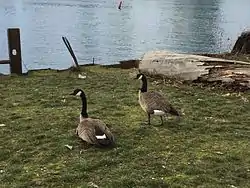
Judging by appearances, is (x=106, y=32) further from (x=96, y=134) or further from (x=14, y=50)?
(x=96, y=134)

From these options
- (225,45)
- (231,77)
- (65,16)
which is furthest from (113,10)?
(231,77)

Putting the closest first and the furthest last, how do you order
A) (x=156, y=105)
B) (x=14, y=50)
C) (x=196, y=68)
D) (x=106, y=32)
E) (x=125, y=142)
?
(x=125, y=142) → (x=156, y=105) → (x=196, y=68) → (x=14, y=50) → (x=106, y=32)

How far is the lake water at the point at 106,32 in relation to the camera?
72.1ft

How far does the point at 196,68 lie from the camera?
1034 centimetres

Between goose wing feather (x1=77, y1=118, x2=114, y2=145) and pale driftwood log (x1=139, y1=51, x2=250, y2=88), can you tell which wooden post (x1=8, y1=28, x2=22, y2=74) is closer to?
pale driftwood log (x1=139, y1=51, x2=250, y2=88)

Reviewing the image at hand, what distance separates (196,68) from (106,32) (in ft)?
61.8

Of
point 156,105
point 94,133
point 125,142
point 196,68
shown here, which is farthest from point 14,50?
point 94,133

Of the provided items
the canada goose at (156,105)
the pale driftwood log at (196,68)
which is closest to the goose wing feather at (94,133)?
the canada goose at (156,105)

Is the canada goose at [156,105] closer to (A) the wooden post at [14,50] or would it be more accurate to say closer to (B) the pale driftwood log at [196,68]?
(B) the pale driftwood log at [196,68]

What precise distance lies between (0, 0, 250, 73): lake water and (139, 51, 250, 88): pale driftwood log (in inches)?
302

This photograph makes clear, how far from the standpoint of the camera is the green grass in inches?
192

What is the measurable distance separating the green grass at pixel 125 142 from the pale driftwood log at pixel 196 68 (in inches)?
16.3

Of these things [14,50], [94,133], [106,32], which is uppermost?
[94,133]

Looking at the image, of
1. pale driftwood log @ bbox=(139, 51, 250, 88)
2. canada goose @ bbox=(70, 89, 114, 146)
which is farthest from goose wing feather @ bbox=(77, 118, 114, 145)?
pale driftwood log @ bbox=(139, 51, 250, 88)
